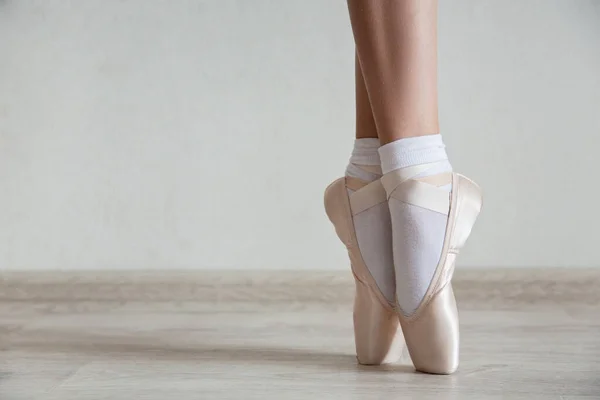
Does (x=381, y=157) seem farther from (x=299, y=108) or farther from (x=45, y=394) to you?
(x=299, y=108)

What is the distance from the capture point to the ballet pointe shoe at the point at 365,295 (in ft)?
2.76

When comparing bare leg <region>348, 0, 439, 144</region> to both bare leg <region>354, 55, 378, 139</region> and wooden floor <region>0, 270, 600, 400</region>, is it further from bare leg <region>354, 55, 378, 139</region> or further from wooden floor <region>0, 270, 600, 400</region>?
wooden floor <region>0, 270, 600, 400</region>

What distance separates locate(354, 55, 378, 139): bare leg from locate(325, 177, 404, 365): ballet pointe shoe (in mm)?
81

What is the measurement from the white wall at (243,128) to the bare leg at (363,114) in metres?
0.45

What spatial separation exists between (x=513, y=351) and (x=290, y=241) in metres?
0.59

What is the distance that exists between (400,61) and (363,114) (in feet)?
0.48

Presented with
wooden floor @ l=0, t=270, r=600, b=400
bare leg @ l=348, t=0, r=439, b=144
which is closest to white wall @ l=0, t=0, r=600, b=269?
wooden floor @ l=0, t=270, r=600, b=400

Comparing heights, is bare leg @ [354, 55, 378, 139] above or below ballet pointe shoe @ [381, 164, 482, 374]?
above

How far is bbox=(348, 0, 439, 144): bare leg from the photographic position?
0.79 m

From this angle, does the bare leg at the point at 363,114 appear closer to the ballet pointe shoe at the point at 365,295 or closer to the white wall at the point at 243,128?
the ballet pointe shoe at the point at 365,295

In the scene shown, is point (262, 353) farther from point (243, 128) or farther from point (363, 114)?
point (243, 128)

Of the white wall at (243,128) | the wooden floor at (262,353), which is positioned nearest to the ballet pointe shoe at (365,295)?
the wooden floor at (262,353)

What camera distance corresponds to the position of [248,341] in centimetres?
104

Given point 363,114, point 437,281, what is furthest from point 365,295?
point 363,114
